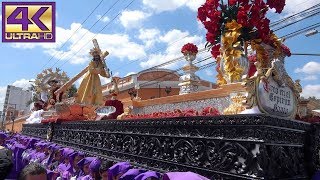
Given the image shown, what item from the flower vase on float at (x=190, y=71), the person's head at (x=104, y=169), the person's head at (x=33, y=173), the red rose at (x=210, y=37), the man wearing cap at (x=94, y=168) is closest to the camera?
the person's head at (x=33, y=173)

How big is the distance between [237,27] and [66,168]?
11.5 feet

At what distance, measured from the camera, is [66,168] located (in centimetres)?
560

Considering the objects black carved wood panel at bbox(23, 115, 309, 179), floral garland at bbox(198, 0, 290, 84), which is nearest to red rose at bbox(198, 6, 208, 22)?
floral garland at bbox(198, 0, 290, 84)

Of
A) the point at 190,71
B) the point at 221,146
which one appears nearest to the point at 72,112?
the point at 190,71

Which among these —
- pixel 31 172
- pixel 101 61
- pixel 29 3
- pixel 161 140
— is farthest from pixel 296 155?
pixel 29 3

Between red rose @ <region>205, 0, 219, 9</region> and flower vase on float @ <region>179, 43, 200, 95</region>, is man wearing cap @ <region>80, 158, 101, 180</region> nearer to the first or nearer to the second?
red rose @ <region>205, 0, 219, 9</region>

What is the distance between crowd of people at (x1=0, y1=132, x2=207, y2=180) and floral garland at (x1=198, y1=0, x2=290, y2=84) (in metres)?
2.50

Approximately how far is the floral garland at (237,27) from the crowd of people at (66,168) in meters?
2.50

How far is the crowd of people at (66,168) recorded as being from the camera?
227 cm

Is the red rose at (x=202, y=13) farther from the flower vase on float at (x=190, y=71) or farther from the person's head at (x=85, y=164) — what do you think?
the person's head at (x=85, y=164)

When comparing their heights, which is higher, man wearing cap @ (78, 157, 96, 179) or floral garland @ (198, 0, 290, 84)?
floral garland @ (198, 0, 290, 84)

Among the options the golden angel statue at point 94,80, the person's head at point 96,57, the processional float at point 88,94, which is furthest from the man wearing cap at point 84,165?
the person's head at point 96,57

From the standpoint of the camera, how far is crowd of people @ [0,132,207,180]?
227 cm

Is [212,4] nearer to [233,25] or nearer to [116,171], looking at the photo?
[233,25]
